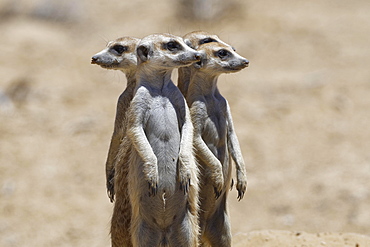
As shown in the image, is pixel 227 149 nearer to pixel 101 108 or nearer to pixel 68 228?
pixel 68 228

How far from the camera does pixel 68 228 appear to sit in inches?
396

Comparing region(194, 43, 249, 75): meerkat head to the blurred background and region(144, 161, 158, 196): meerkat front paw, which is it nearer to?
region(144, 161, 158, 196): meerkat front paw

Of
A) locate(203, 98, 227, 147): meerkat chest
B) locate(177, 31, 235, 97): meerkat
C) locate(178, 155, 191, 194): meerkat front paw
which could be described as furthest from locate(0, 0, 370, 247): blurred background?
locate(178, 155, 191, 194): meerkat front paw

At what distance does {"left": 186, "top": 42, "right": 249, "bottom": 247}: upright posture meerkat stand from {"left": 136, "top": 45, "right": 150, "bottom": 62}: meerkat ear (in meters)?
0.54

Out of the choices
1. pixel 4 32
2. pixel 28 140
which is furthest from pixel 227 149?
pixel 4 32

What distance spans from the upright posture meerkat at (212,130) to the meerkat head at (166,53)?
1.27 ft

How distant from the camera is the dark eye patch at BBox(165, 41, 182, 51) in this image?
202 inches

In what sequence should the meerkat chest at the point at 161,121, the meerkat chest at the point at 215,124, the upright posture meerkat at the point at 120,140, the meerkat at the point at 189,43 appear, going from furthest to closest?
the meerkat at the point at 189,43
the meerkat chest at the point at 215,124
the upright posture meerkat at the point at 120,140
the meerkat chest at the point at 161,121

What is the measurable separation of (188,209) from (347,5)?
11.9 meters

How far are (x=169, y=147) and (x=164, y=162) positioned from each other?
127 mm

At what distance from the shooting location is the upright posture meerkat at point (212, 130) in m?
5.55

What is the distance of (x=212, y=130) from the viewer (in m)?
5.67

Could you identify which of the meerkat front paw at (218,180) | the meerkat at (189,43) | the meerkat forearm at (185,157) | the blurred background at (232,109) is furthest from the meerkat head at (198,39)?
the blurred background at (232,109)

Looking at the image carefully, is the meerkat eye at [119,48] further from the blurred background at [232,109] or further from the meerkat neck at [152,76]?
the blurred background at [232,109]
